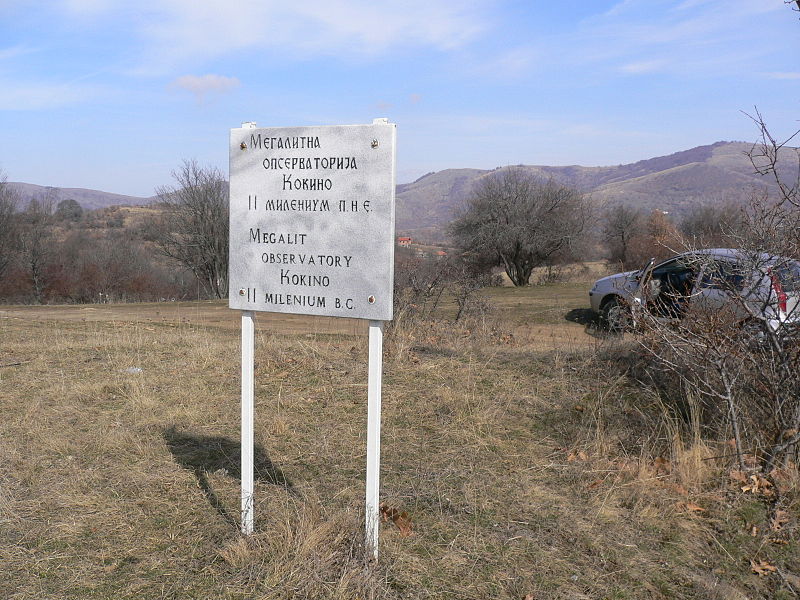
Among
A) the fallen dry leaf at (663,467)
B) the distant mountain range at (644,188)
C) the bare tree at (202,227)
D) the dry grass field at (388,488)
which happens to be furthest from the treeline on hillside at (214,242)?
the distant mountain range at (644,188)

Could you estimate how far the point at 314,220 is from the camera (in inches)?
142

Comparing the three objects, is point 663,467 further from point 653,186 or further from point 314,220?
point 653,186

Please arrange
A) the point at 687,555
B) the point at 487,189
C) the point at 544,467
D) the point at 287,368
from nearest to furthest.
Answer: the point at 687,555 → the point at 544,467 → the point at 287,368 → the point at 487,189

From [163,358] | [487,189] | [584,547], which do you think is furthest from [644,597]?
[487,189]

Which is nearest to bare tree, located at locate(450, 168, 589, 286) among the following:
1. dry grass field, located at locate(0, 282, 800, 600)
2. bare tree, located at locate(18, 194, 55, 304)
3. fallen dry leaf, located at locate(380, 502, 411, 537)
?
bare tree, located at locate(18, 194, 55, 304)

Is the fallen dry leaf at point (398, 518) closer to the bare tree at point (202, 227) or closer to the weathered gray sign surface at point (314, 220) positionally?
the weathered gray sign surface at point (314, 220)

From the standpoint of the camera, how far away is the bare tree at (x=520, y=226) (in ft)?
105

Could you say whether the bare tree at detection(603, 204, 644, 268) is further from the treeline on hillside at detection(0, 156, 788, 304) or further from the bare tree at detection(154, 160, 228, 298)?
the bare tree at detection(154, 160, 228, 298)

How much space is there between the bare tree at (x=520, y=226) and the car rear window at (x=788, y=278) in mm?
26750

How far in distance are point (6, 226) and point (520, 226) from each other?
27.5 m

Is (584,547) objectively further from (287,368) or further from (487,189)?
(487,189)

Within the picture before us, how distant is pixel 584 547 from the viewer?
3.86m

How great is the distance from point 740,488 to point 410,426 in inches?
97.7

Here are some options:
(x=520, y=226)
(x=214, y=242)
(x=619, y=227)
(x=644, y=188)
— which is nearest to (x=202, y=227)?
(x=214, y=242)
